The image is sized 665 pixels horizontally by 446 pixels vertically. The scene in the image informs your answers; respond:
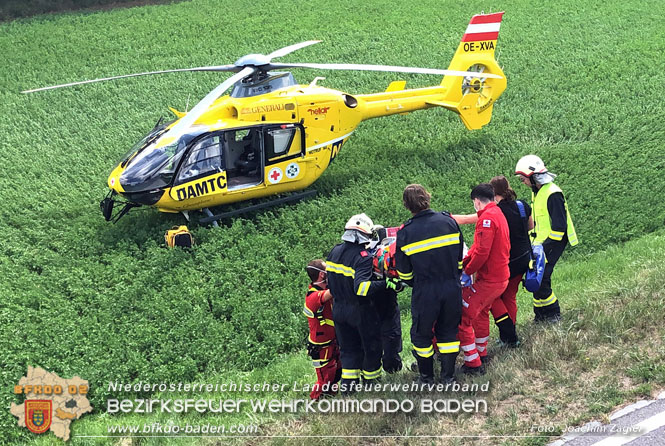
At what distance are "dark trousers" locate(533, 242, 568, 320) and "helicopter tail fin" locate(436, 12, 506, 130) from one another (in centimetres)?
817

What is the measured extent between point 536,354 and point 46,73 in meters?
19.6

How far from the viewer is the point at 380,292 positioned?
22.2 feet


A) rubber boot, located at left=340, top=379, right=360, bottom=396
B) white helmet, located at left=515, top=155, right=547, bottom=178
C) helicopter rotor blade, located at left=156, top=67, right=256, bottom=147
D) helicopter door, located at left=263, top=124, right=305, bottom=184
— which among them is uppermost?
white helmet, located at left=515, top=155, right=547, bottom=178

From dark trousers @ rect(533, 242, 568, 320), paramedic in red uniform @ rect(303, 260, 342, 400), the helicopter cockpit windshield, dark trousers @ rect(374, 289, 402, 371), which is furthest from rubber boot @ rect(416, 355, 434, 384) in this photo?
the helicopter cockpit windshield

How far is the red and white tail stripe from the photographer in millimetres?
15539

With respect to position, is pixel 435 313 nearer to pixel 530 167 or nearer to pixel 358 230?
pixel 358 230

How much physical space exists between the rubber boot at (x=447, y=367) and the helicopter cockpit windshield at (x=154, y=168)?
22.4 ft

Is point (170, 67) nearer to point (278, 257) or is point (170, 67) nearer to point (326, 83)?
point (326, 83)

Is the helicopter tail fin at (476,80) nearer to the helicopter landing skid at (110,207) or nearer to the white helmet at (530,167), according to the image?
the helicopter landing skid at (110,207)

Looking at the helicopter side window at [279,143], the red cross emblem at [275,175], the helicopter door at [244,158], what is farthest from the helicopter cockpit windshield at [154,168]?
the red cross emblem at [275,175]

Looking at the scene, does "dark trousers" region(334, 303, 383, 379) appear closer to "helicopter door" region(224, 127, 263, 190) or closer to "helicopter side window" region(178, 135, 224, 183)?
"helicopter side window" region(178, 135, 224, 183)

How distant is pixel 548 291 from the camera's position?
775 cm

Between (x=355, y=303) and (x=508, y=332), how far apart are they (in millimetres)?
1995

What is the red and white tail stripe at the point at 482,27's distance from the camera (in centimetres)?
1554
